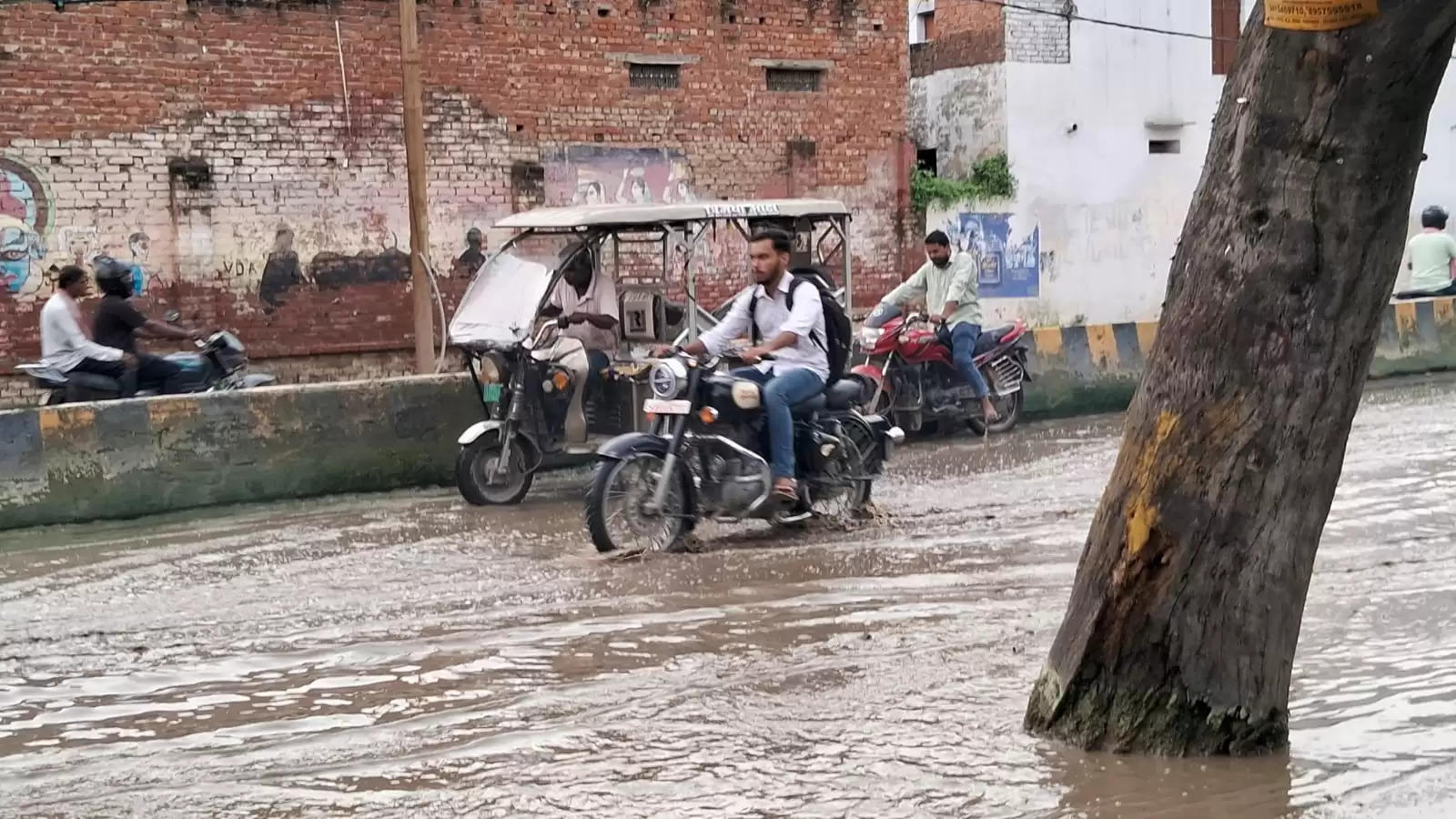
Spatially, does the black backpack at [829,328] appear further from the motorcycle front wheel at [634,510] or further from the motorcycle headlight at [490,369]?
the motorcycle headlight at [490,369]

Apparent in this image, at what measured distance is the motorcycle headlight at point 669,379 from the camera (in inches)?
370

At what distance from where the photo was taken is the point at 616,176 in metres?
21.2

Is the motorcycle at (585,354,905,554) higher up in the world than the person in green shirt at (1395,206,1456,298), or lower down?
lower down

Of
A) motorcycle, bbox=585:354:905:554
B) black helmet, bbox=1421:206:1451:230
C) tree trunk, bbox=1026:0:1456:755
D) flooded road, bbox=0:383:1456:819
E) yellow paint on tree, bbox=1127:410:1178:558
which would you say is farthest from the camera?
black helmet, bbox=1421:206:1451:230

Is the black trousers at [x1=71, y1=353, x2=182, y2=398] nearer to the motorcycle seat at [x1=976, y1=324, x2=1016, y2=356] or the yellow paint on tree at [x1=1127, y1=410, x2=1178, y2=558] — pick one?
the motorcycle seat at [x1=976, y1=324, x2=1016, y2=356]

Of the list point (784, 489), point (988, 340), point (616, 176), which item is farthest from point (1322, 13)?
point (616, 176)

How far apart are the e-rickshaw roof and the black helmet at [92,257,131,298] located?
2.84 metres

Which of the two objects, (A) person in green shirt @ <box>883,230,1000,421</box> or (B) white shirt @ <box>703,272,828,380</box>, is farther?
(A) person in green shirt @ <box>883,230,1000,421</box>

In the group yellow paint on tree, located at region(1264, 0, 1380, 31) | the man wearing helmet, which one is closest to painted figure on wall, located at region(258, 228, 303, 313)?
the man wearing helmet

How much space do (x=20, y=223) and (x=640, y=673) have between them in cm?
1320

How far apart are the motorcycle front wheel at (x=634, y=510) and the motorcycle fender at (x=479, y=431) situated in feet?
6.91

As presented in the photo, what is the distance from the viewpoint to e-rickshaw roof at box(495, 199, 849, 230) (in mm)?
11492

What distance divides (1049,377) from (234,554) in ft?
29.4

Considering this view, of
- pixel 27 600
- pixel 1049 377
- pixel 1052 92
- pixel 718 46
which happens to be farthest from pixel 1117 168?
pixel 27 600
